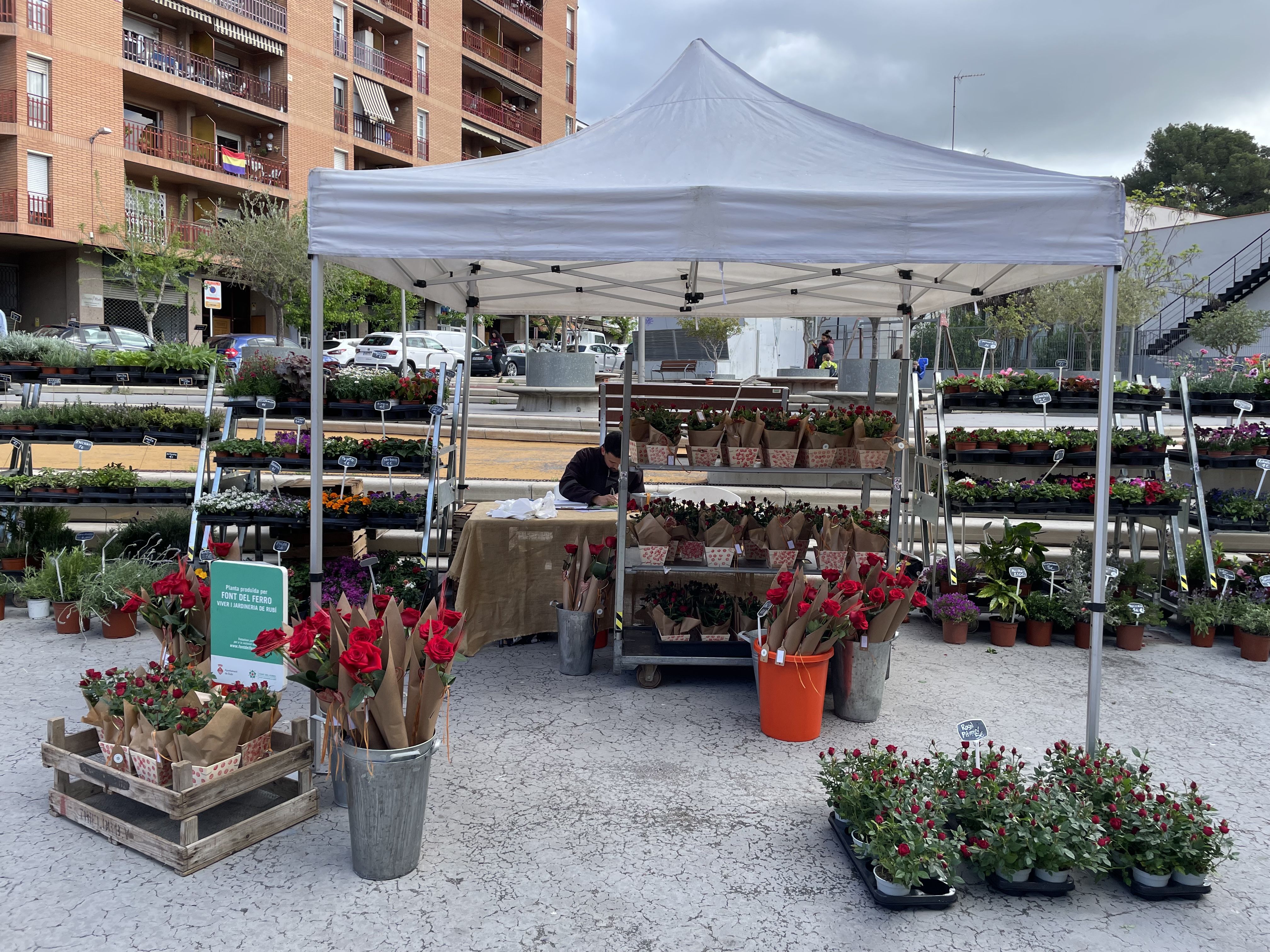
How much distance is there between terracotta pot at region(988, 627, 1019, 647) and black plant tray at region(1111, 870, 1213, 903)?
3.25 metres

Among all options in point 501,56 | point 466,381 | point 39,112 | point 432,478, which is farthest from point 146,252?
point 432,478

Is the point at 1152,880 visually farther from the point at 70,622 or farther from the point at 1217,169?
the point at 1217,169

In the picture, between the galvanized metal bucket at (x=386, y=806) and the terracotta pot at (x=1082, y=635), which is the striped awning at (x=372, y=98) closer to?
the terracotta pot at (x=1082, y=635)

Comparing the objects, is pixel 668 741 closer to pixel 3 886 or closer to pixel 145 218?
pixel 3 886

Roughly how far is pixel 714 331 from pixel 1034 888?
70.5 feet

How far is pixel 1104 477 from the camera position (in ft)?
13.1

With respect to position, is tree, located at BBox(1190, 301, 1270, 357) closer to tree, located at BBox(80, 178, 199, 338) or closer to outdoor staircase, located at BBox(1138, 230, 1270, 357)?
outdoor staircase, located at BBox(1138, 230, 1270, 357)

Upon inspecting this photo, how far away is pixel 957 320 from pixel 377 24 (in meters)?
25.8

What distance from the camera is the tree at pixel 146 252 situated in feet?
90.7

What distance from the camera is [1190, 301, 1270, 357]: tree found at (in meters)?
25.2

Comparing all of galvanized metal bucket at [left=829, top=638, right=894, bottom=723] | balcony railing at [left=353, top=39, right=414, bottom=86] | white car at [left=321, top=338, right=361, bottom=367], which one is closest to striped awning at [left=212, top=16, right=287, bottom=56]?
balcony railing at [left=353, top=39, right=414, bottom=86]

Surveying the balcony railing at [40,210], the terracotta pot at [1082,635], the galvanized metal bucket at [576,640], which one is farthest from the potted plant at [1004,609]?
the balcony railing at [40,210]

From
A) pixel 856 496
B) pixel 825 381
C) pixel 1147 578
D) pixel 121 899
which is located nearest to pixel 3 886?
pixel 121 899

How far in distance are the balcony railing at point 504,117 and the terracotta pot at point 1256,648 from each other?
42.0 m
